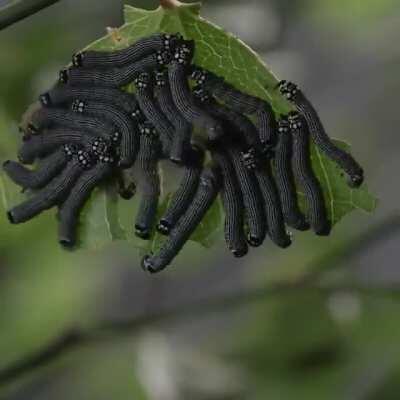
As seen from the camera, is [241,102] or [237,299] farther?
[237,299]

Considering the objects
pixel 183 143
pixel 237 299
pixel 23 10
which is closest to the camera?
pixel 23 10

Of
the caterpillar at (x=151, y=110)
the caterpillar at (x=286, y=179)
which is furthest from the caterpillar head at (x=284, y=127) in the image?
the caterpillar at (x=151, y=110)

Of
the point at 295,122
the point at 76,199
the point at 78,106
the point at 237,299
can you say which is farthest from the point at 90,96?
the point at 237,299

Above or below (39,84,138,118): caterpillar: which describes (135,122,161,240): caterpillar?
below

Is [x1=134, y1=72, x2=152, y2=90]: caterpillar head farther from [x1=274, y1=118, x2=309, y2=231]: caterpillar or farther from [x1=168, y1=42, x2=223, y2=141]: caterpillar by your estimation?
[x1=274, y1=118, x2=309, y2=231]: caterpillar

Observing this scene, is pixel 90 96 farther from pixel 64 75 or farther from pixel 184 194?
pixel 184 194

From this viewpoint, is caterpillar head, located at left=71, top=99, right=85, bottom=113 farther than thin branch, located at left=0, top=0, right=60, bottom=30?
Yes

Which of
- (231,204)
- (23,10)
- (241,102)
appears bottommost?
(231,204)

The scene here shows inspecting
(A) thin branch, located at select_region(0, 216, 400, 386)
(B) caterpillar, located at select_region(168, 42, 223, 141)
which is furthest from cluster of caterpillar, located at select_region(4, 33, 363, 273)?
(A) thin branch, located at select_region(0, 216, 400, 386)
